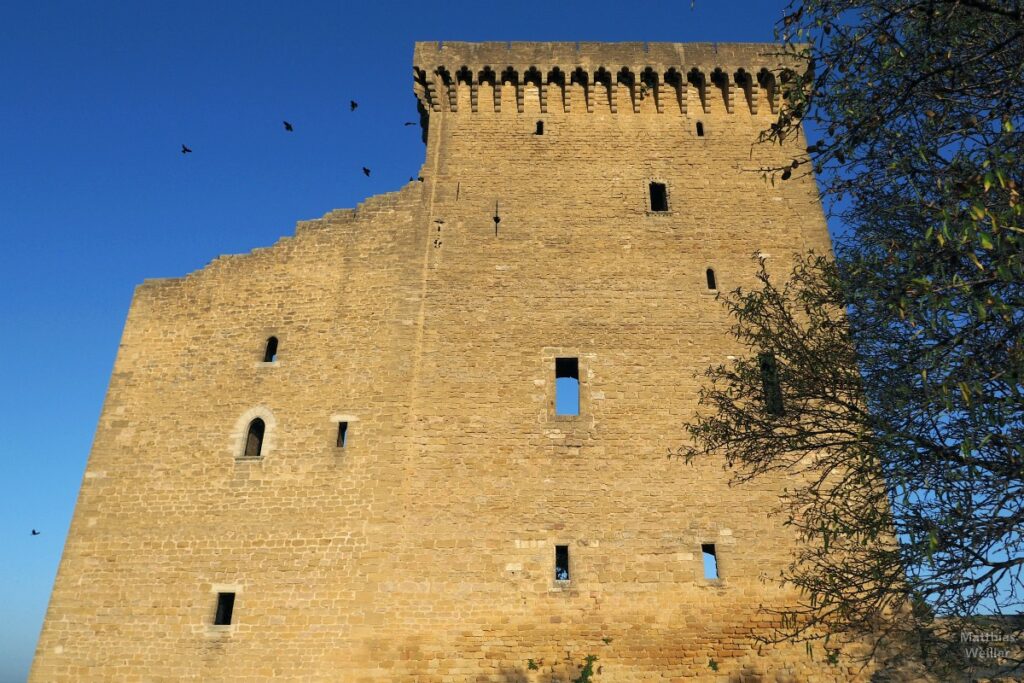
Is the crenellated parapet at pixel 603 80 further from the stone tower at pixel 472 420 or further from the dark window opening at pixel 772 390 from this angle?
the dark window opening at pixel 772 390

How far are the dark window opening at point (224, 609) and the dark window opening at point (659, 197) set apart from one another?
9.47 m

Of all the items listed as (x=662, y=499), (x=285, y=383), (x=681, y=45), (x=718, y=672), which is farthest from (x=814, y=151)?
(x=681, y=45)

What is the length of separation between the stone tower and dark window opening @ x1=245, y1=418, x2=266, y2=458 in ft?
0.11

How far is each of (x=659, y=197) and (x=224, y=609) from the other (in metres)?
9.95

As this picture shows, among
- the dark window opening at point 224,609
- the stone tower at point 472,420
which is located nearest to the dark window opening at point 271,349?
the stone tower at point 472,420

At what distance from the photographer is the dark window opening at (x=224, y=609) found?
10.5 meters

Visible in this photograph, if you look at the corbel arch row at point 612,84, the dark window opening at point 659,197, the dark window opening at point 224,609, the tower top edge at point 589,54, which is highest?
the tower top edge at point 589,54

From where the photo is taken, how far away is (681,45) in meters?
15.1

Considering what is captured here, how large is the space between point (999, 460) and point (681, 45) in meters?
11.8

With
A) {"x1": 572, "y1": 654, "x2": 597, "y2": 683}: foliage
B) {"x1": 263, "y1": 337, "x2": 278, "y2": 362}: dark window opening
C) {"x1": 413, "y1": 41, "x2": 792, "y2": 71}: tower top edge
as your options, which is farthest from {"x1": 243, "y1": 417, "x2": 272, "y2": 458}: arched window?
{"x1": 413, "y1": 41, "x2": 792, "y2": 71}: tower top edge

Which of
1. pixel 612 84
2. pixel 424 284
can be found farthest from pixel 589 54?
pixel 424 284

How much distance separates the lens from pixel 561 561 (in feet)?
35.2

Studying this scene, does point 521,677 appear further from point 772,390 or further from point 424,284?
point 424,284

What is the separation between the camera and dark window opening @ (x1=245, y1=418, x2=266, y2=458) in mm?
11742
